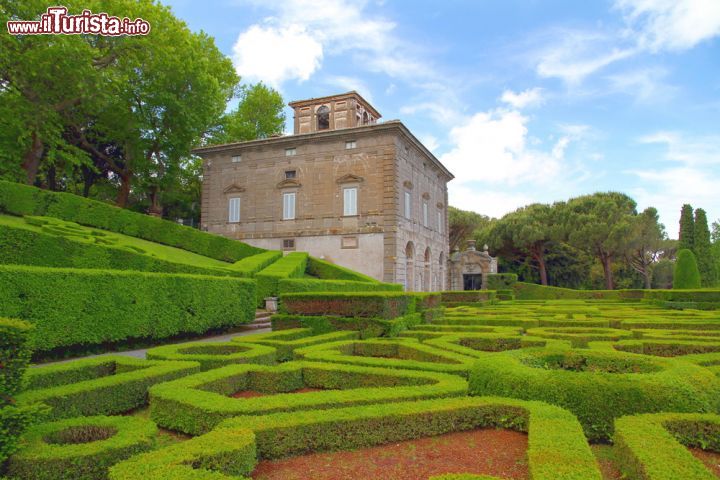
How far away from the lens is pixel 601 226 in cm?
3962

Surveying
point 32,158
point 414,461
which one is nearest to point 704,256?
point 414,461

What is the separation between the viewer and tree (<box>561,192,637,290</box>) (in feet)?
129

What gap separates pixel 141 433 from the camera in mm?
3799

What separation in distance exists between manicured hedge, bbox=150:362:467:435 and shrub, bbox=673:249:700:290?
84.7 ft

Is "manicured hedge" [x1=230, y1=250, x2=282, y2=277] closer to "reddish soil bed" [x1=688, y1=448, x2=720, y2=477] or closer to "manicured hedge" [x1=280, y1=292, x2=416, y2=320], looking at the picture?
"manicured hedge" [x1=280, y1=292, x2=416, y2=320]

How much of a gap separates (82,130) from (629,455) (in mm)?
33871

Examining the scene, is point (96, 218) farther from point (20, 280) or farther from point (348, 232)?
point (20, 280)

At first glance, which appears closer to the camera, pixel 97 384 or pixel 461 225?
pixel 97 384

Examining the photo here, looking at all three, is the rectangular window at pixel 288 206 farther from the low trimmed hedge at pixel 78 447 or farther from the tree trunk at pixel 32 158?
the low trimmed hedge at pixel 78 447

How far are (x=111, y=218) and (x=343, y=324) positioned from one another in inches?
671

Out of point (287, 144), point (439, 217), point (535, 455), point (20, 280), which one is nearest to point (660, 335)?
point (535, 455)

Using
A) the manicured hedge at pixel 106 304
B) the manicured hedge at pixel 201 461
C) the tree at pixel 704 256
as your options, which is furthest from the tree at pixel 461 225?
the manicured hedge at pixel 201 461

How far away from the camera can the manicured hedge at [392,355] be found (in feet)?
21.9

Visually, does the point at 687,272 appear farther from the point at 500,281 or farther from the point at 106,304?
the point at 106,304
